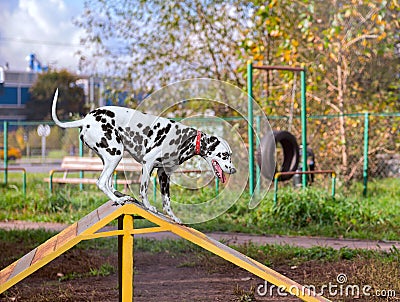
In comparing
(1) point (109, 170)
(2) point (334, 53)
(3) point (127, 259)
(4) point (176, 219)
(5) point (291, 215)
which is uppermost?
(2) point (334, 53)

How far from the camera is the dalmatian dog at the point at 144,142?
3.46 meters

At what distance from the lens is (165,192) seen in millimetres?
3713

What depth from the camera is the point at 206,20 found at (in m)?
13.8

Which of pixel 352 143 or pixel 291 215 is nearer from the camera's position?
pixel 291 215

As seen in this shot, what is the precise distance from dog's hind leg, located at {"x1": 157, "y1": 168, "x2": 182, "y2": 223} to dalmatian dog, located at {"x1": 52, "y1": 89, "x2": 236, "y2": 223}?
8 centimetres

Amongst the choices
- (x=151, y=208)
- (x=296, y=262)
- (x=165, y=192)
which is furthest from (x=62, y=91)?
(x=151, y=208)

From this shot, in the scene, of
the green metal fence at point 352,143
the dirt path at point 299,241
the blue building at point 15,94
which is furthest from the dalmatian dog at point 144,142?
the blue building at point 15,94

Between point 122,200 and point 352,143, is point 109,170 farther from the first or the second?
point 352,143

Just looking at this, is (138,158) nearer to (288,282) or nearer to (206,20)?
(288,282)

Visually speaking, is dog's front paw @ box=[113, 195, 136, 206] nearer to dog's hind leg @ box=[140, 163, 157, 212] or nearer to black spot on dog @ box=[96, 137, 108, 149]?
dog's hind leg @ box=[140, 163, 157, 212]

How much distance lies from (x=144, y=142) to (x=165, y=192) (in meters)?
0.39

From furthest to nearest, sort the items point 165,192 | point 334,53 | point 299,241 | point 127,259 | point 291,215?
point 334,53
point 291,215
point 299,241
point 165,192
point 127,259

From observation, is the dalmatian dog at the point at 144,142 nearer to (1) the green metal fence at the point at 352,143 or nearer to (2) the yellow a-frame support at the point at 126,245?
(2) the yellow a-frame support at the point at 126,245

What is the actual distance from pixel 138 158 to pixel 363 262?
2.98 m
